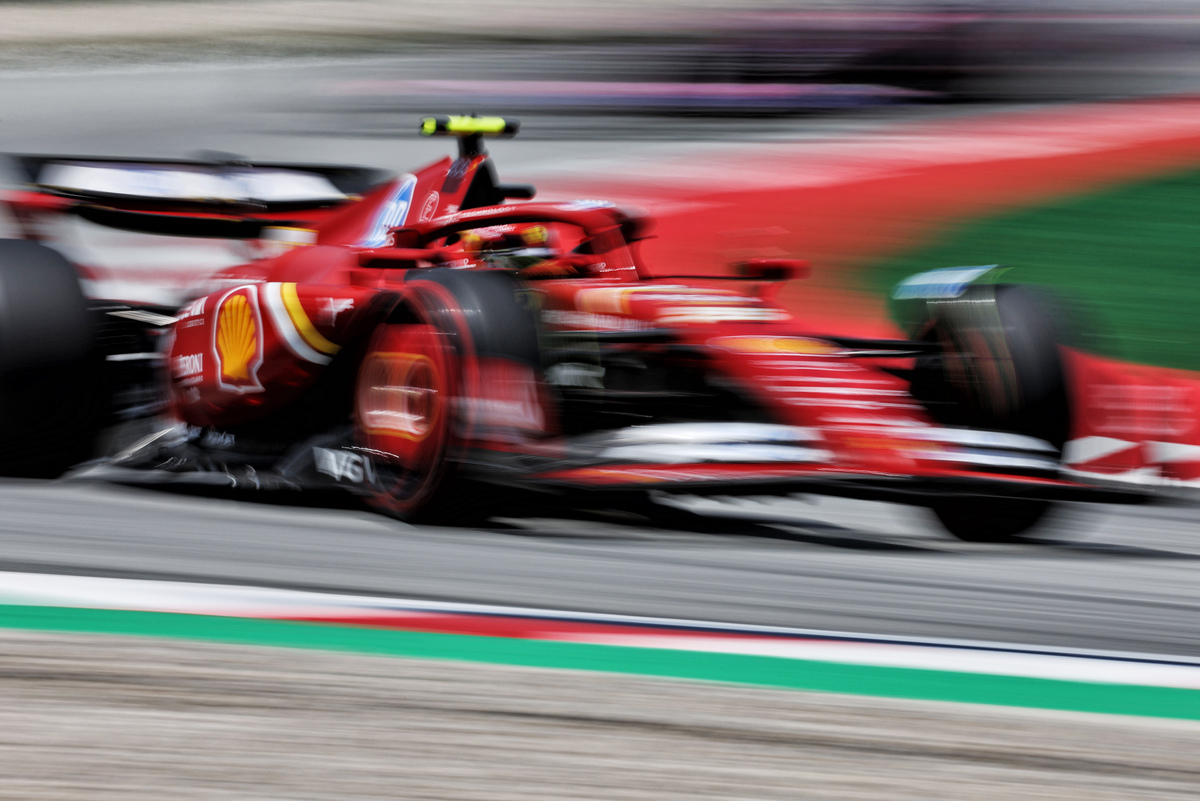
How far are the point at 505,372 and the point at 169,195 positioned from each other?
222 centimetres

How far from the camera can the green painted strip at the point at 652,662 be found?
6.61 ft

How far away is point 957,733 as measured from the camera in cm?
185

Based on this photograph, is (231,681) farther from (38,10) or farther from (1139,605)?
(38,10)

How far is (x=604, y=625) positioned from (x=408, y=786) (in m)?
0.73

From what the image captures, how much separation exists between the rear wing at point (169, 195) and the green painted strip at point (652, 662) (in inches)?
109

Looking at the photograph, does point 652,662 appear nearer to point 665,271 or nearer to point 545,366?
point 545,366

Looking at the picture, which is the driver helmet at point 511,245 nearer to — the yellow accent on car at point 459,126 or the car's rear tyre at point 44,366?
the yellow accent on car at point 459,126

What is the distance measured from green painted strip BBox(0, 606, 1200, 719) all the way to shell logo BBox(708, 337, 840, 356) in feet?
4.41

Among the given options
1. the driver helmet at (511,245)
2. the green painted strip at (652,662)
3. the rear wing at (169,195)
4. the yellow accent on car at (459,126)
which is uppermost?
the yellow accent on car at (459,126)

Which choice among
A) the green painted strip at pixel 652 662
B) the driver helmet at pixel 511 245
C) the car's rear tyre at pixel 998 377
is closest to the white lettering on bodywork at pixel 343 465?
the driver helmet at pixel 511 245

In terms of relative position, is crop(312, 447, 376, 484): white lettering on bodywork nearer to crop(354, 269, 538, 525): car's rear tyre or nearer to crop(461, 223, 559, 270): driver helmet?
crop(354, 269, 538, 525): car's rear tyre

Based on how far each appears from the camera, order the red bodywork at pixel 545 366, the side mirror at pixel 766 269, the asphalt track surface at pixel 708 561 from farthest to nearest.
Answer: the side mirror at pixel 766 269 < the red bodywork at pixel 545 366 < the asphalt track surface at pixel 708 561

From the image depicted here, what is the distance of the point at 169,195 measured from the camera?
192 inches

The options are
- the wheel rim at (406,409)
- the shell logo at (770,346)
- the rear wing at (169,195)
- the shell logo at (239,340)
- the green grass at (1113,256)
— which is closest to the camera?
the wheel rim at (406,409)
